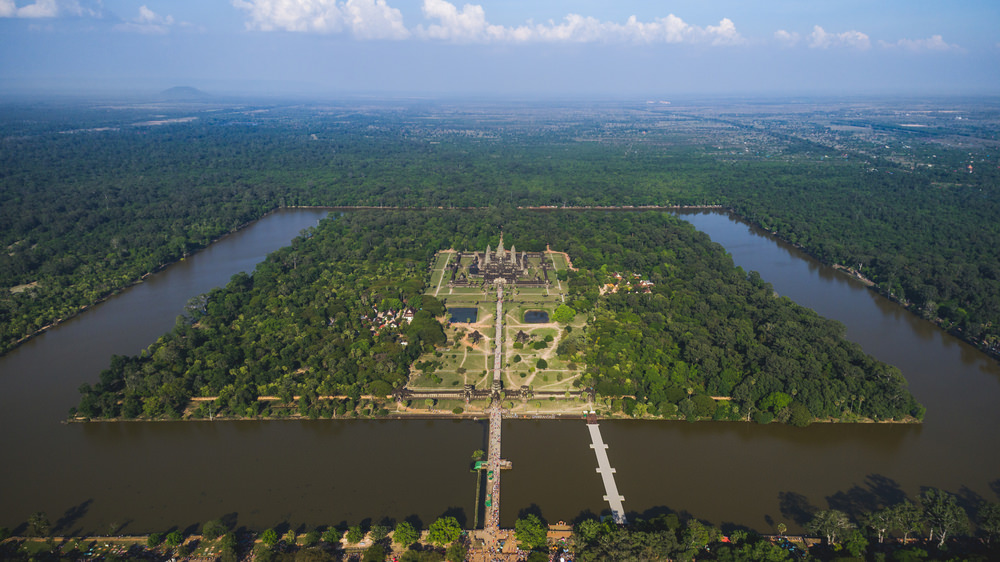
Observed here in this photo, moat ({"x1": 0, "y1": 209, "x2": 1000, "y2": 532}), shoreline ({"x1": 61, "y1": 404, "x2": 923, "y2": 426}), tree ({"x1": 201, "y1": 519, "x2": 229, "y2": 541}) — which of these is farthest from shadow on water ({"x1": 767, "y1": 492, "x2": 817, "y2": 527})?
tree ({"x1": 201, "y1": 519, "x2": 229, "y2": 541})

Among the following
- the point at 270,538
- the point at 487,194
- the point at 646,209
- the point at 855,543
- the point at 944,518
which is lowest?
the point at 270,538

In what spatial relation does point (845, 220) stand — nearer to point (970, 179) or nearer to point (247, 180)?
point (970, 179)

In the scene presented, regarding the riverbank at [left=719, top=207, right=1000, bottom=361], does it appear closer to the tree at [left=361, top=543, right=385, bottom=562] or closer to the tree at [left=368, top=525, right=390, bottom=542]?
the tree at [left=368, top=525, right=390, bottom=542]

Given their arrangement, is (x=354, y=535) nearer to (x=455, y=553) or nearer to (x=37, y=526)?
(x=455, y=553)

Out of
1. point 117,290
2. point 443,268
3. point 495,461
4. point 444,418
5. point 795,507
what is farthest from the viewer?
point 443,268

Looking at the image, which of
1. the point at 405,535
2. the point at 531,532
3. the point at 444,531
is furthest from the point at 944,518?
the point at 405,535

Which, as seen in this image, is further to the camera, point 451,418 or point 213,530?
point 451,418

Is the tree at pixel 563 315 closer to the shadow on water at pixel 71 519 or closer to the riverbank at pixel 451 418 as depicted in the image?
the riverbank at pixel 451 418
